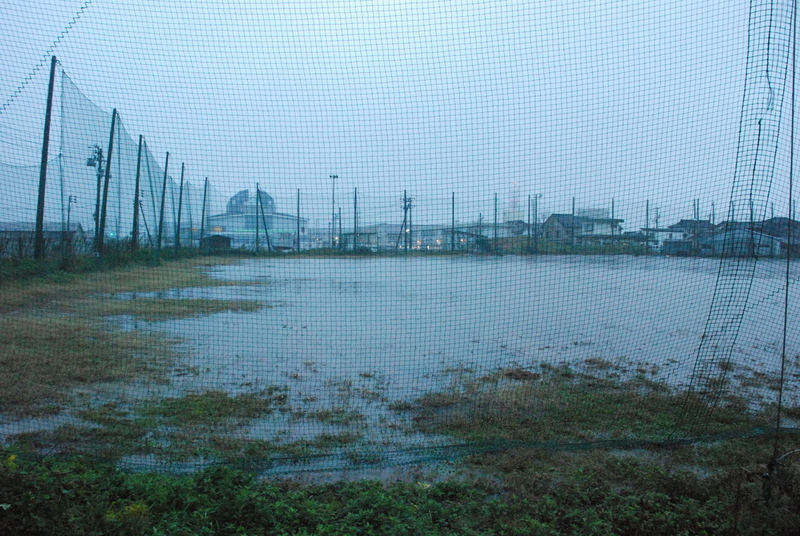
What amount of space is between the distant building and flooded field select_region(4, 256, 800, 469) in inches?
15.8

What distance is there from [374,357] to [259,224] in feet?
8.61

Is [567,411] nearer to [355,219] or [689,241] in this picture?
[355,219]

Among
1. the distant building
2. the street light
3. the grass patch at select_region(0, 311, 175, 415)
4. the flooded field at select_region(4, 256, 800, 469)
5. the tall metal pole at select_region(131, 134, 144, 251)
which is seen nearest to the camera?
the flooded field at select_region(4, 256, 800, 469)

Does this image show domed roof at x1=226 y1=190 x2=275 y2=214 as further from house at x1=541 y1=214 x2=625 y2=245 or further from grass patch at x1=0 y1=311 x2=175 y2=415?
house at x1=541 y1=214 x2=625 y2=245

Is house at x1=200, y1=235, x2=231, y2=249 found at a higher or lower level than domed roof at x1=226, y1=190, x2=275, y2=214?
lower

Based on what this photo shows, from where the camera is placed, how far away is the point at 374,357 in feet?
18.4

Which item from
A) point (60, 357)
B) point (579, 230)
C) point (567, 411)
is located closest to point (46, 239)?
point (60, 357)

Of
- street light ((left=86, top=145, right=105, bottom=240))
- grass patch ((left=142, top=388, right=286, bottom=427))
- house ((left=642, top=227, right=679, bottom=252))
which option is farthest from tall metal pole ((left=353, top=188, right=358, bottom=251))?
street light ((left=86, top=145, right=105, bottom=240))

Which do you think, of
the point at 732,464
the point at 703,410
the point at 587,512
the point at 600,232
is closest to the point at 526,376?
the point at 703,410

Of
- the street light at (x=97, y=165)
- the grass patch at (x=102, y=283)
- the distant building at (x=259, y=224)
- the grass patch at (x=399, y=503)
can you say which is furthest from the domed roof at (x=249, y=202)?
the street light at (x=97, y=165)

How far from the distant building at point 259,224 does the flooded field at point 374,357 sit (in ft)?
1.32

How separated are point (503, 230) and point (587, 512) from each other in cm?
613

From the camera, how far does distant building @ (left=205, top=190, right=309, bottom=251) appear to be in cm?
593

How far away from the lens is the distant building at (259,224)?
5931 millimetres
